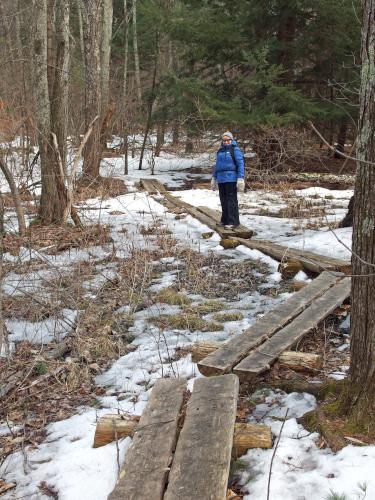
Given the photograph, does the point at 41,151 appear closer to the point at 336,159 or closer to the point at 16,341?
the point at 16,341

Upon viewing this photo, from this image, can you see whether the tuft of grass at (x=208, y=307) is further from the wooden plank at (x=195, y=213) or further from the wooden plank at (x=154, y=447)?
the wooden plank at (x=195, y=213)

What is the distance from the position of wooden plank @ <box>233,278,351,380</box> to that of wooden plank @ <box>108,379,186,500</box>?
0.57 metres

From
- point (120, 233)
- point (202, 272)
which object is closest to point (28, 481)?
point (202, 272)

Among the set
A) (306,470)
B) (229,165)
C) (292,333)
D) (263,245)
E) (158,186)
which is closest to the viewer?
(306,470)

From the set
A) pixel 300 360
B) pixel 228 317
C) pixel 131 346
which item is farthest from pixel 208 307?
pixel 300 360

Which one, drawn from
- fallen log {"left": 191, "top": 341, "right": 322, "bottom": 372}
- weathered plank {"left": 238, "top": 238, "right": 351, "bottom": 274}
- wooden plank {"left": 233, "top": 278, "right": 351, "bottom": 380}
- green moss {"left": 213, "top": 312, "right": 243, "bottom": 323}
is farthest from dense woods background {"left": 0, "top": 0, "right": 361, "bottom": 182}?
fallen log {"left": 191, "top": 341, "right": 322, "bottom": 372}

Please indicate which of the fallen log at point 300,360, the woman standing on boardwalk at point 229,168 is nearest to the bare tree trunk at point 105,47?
the woman standing on boardwalk at point 229,168

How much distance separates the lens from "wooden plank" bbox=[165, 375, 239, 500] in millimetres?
2420

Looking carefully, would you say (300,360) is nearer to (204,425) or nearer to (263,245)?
(204,425)

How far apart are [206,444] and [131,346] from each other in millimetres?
2220

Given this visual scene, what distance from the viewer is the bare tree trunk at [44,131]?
8898mm

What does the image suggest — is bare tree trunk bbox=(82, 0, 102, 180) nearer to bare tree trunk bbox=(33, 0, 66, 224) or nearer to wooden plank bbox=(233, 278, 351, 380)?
bare tree trunk bbox=(33, 0, 66, 224)

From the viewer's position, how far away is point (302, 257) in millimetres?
6766

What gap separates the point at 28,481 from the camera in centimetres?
305
